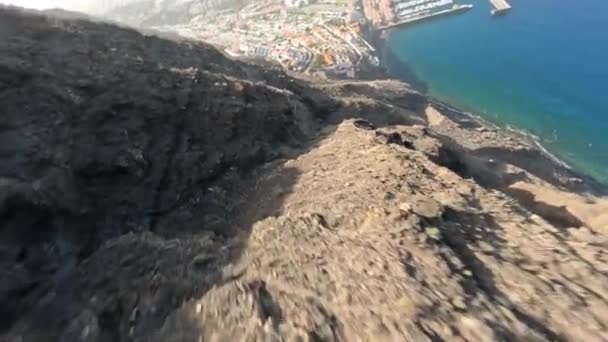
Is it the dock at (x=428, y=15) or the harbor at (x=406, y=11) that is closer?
the dock at (x=428, y=15)

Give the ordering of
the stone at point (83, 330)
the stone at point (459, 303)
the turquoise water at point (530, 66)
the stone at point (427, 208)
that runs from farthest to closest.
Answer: the turquoise water at point (530, 66) < the stone at point (427, 208) < the stone at point (459, 303) < the stone at point (83, 330)

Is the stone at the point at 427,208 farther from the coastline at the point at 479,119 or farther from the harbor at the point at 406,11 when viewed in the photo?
the harbor at the point at 406,11

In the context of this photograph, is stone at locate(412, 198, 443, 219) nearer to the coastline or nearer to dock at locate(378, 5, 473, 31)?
the coastline

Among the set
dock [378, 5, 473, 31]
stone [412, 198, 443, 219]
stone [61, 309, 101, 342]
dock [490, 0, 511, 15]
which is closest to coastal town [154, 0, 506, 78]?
dock [378, 5, 473, 31]

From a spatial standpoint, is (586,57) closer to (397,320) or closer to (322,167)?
(322,167)

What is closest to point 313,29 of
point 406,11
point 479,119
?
point 406,11

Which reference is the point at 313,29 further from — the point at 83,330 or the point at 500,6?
the point at 83,330

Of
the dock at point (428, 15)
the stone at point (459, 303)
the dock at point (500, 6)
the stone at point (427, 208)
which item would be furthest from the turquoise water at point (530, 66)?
the stone at point (459, 303)
